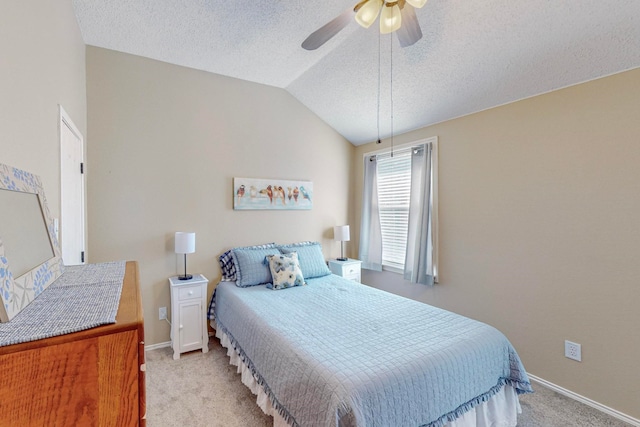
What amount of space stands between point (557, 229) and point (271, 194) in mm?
2807

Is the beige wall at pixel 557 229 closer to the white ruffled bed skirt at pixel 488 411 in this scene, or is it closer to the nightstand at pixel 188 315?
the white ruffled bed skirt at pixel 488 411

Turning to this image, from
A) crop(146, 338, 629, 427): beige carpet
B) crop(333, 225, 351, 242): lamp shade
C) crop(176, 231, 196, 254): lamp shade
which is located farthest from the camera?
crop(333, 225, 351, 242): lamp shade

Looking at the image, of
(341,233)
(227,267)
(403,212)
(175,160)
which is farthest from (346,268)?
(175,160)

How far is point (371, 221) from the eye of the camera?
13.6ft

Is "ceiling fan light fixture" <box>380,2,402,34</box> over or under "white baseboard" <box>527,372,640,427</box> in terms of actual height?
over

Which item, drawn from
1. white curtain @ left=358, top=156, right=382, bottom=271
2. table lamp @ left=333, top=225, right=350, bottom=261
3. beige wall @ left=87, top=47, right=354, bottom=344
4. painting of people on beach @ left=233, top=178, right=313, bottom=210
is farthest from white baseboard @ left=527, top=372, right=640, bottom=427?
painting of people on beach @ left=233, top=178, right=313, bottom=210

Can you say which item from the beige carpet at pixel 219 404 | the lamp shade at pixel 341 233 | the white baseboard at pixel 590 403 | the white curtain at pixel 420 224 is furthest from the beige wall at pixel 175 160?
the white baseboard at pixel 590 403

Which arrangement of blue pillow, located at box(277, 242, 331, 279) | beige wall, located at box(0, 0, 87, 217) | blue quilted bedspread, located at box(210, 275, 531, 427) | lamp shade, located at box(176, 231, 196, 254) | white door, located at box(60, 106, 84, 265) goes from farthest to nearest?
1. blue pillow, located at box(277, 242, 331, 279)
2. lamp shade, located at box(176, 231, 196, 254)
3. white door, located at box(60, 106, 84, 265)
4. blue quilted bedspread, located at box(210, 275, 531, 427)
5. beige wall, located at box(0, 0, 87, 217)

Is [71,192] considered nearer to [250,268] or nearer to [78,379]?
[250,268]

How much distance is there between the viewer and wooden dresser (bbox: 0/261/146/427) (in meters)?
0.59

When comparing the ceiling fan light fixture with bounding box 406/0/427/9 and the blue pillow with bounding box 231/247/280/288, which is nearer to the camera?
the ceiling fan light fixture with bounding box 406/0/427/9

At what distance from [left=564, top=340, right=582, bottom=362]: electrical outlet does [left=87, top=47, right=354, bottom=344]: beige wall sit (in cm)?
277

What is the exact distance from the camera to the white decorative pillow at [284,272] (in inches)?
118

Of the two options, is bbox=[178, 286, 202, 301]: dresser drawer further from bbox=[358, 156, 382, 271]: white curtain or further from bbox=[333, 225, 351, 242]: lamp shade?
bbox=[358, 156, 382, 271]: white curtain
